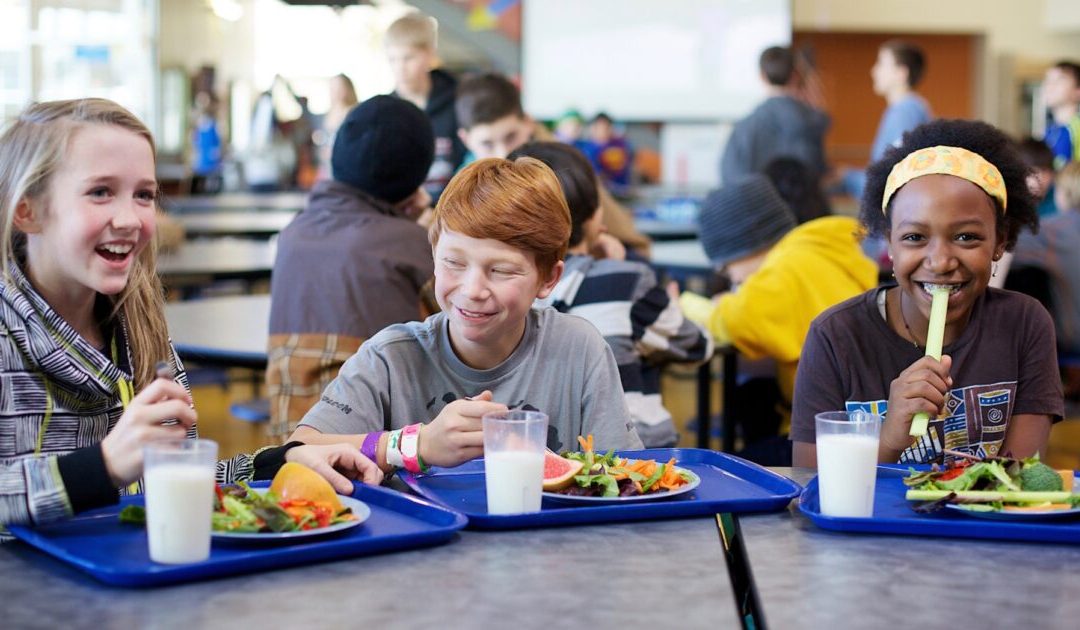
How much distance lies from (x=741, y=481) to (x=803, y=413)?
0.40 m

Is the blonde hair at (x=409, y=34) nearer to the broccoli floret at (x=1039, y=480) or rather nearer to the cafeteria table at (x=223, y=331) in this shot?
the cafeteria table at (x=223, y=331)

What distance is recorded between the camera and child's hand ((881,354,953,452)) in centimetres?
182

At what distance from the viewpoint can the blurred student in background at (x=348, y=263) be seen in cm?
300

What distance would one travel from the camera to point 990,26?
46.5 feet

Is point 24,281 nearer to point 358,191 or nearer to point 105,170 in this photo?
point 105,170

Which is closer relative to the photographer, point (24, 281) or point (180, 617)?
point (180, 617)

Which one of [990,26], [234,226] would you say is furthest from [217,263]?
[990,26]

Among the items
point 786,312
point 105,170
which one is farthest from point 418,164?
point 105,170

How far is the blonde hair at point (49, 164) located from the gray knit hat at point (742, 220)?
6.78 feet

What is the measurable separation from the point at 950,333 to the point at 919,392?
0.41m

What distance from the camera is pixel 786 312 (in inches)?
132

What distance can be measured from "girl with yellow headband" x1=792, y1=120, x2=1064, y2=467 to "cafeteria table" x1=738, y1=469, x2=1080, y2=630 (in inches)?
23.9

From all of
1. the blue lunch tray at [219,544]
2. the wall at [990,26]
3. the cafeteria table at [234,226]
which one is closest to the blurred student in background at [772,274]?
the blue lunch tray at [219,544]

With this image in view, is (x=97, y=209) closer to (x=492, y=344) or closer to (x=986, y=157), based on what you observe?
(x=492, y=344)
